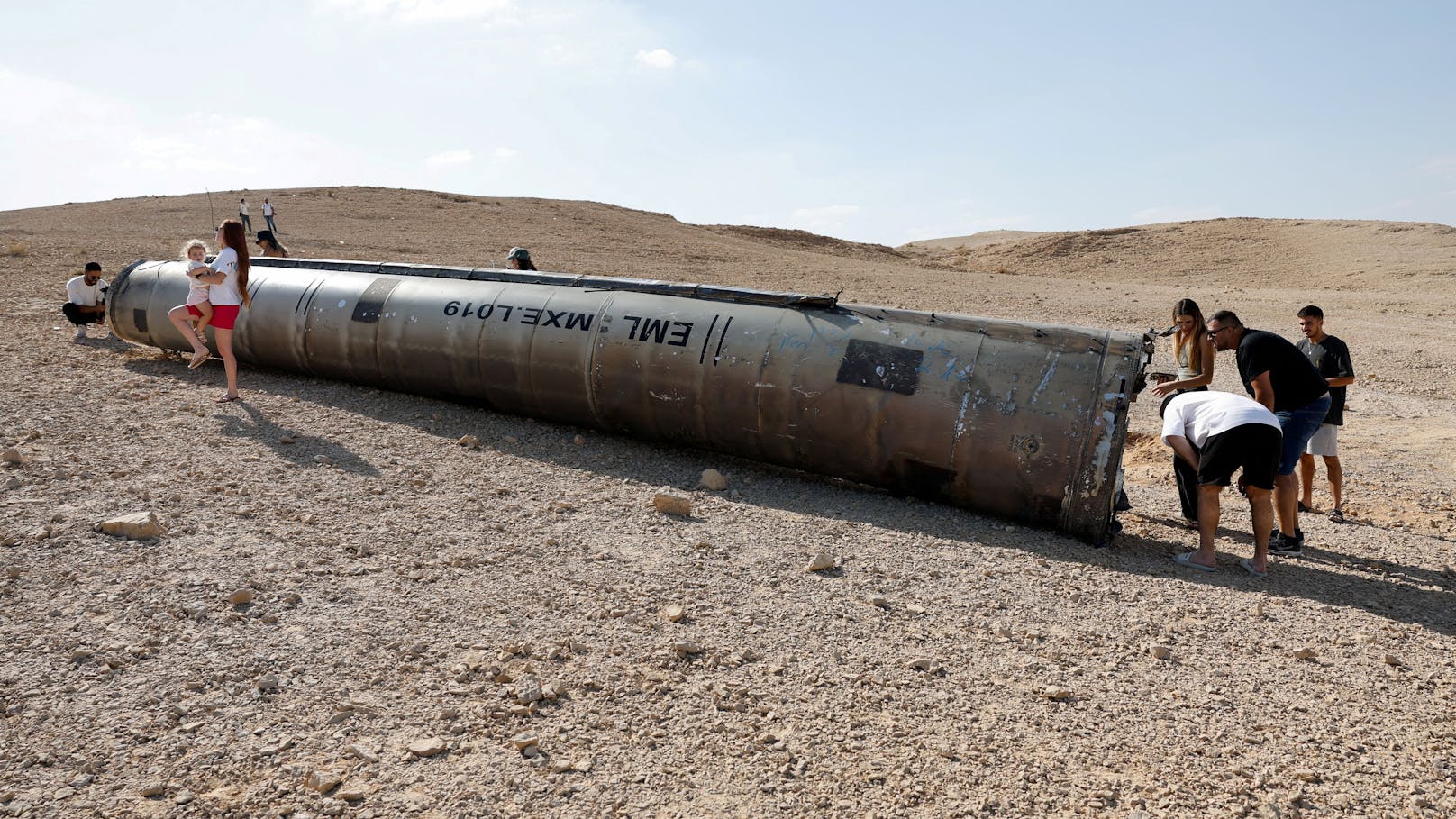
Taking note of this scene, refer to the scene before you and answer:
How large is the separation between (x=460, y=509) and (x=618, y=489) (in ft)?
3.42

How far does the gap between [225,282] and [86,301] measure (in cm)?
421

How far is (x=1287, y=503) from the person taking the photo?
5.42 m

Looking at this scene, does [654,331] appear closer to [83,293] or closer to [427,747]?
[427,747]

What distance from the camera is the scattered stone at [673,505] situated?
554cm

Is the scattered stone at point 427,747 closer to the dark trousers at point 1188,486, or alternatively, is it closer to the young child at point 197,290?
the dark trousers at point 1188,486

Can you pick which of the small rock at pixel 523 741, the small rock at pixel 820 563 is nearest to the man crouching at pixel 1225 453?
the small rock at pixel 820 563

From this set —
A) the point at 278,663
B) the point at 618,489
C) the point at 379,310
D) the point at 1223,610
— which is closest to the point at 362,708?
the point at 278,663

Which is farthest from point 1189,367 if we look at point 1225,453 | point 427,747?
point 427,747

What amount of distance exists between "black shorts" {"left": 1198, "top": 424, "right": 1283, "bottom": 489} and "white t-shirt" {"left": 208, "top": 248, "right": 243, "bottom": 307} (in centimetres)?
715

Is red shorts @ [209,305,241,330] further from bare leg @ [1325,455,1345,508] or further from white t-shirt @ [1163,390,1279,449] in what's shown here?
bare leg @ [1325,455,1345,508]

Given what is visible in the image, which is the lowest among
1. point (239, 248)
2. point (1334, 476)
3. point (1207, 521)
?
point (1207, 521)

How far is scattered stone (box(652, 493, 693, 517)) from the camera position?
554 cm

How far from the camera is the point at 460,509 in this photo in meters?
5.43

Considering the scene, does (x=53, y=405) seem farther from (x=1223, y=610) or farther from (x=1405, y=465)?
(x=1405, y=465)
